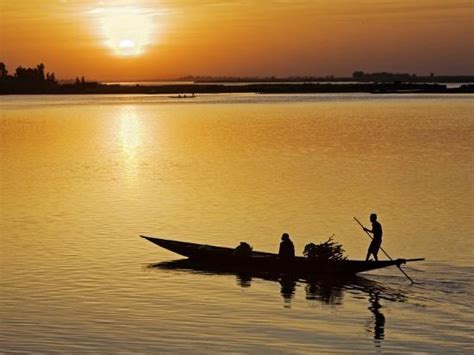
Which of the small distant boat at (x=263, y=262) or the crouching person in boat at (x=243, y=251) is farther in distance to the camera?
the crouching person in boat at (x=243, y=251)

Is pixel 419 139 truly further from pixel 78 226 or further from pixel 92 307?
pixel 92 307

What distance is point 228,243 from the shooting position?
96.1 ft

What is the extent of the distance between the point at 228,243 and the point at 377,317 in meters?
9.76

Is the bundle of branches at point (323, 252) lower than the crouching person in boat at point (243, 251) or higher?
higher

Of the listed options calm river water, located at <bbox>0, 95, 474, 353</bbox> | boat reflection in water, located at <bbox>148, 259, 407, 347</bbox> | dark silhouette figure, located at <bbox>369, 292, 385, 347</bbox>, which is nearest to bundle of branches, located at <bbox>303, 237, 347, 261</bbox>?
boat reflection in water, located at <bbox>148, 259, 407, 347</bbox>

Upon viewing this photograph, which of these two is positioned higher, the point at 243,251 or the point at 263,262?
the point at 243,251

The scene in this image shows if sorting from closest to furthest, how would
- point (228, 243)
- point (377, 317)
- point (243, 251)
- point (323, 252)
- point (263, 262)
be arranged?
1. point (377, 317)
2. point (323, 252)
3. point (263, 262)
4. point (243, 251)
5. point (228, 243)

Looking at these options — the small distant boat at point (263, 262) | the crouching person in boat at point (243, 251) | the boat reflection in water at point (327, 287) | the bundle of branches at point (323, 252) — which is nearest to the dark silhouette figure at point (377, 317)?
A: the boat reflection in water at point (327, 287)

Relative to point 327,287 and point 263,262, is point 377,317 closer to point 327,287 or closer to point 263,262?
point 327,287

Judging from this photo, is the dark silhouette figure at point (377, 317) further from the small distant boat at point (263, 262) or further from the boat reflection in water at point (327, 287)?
the small distant boat at point (263, 262)

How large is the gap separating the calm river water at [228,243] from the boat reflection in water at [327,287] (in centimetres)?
8

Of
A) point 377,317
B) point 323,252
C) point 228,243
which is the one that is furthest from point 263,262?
point 377,317

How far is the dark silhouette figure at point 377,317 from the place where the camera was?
18744 mm

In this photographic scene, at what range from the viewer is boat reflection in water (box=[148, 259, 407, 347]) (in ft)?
71.4
